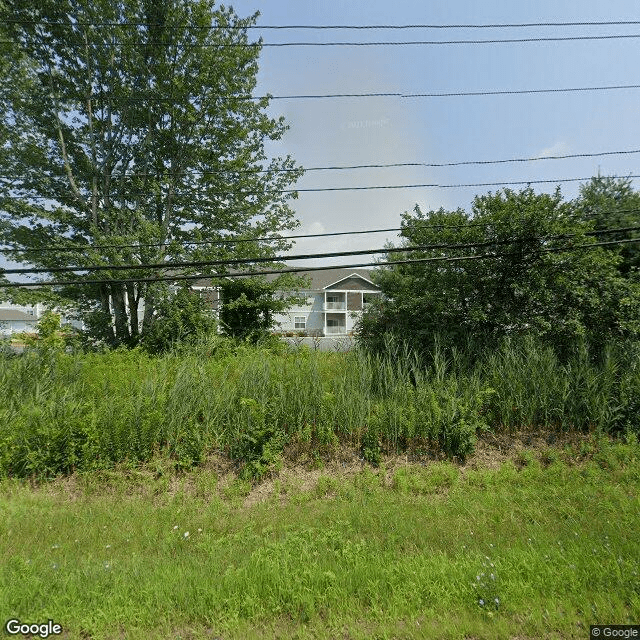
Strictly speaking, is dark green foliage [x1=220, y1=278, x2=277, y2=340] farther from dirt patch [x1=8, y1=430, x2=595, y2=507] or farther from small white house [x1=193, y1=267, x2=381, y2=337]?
small white house [x1=193, y1=267, x2=381, y2=337]

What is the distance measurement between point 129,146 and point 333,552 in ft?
47.1

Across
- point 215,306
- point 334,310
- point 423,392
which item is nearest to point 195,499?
point 423,392

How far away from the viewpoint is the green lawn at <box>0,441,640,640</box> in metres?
2.29

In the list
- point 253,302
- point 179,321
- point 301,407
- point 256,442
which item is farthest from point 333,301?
point 256,442

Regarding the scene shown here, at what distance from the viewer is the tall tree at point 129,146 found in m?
10.9

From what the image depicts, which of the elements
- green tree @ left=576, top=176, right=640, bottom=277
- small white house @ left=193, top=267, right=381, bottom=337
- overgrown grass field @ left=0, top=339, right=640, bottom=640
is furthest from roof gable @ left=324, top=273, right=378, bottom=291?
overgrown grass field @ left=0, top=339, right=640, bottom=640

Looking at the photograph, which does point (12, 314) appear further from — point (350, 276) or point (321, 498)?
point (321, 498)

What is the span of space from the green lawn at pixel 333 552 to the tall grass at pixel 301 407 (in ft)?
1.28

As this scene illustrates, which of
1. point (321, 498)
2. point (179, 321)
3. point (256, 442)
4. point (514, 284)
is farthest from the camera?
point (179, 321)

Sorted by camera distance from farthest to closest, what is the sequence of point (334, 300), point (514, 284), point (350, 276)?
1. point (334, 300)
2. point (350, 276)
3. point (514, 284)

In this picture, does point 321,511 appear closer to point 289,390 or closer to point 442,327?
point 289,390

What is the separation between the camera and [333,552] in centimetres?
300

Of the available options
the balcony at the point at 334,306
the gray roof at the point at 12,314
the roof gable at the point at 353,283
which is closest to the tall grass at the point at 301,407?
the balcony at the point at 334,306

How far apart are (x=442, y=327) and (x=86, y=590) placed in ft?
21.4
